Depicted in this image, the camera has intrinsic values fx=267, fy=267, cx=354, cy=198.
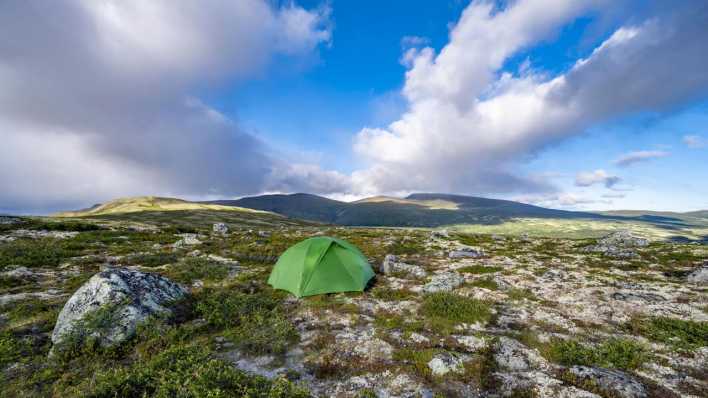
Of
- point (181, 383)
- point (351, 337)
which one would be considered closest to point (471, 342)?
point (351, 337)

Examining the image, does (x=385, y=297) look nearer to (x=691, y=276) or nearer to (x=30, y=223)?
(x=691, y=276)

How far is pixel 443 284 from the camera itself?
16.1 m

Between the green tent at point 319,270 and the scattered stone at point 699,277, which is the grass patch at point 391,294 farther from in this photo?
the scattered stone at point 699,277

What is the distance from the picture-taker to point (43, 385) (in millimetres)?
7480

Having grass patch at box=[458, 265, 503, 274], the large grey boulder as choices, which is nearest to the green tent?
the large grey boulder

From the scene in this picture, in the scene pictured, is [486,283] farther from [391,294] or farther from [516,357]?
[516,357]

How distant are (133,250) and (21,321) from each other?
56.4 ft

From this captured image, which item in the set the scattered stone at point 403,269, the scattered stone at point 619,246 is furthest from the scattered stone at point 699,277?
the scattered stone at point 403,269

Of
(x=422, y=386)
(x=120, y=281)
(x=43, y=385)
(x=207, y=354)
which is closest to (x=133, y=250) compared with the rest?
(x=120, y=281)

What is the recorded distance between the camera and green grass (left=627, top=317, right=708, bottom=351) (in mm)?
9909

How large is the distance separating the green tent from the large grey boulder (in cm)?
575

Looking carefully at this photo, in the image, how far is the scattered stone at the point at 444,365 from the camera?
812 cm

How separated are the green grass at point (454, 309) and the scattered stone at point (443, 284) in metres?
1.21

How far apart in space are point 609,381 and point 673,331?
636 centimetres
